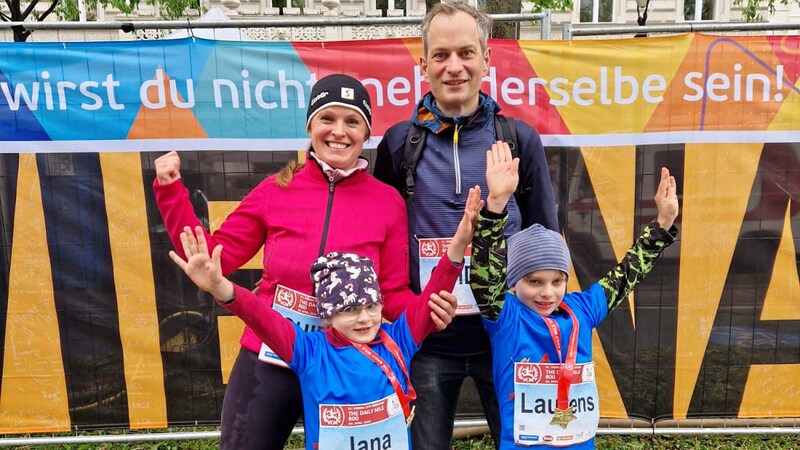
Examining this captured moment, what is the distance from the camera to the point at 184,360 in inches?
133

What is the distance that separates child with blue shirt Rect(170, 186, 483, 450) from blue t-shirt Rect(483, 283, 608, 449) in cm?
28

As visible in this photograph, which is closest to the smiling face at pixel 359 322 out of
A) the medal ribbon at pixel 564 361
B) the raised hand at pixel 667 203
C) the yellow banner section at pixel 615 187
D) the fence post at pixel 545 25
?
the medal ribbon at pixel 564 361

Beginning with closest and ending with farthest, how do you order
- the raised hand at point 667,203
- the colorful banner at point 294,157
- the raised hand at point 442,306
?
the raised hand at point 442,306 < the raised hand at point 667,203 < the colorful banner at point 294,157

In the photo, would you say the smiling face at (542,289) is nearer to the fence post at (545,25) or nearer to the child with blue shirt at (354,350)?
the child with blue shirt at (354,350)

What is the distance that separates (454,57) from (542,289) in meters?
0.83

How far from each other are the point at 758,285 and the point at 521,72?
1.83 metres

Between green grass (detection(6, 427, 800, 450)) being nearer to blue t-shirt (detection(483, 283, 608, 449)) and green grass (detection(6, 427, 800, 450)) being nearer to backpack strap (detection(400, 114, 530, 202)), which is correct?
blue t-shirt (detection(483, 283, 608, 449))

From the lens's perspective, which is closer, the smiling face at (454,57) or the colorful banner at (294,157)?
the smiling face at (454,57)

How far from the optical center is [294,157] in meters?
3.22

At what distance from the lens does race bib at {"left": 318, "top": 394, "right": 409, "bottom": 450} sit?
1.77 meters

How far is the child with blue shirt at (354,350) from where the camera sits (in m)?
1.72

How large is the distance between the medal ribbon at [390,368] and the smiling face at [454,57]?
2.70 ft

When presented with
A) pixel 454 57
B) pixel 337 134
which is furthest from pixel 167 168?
pixel 454 57

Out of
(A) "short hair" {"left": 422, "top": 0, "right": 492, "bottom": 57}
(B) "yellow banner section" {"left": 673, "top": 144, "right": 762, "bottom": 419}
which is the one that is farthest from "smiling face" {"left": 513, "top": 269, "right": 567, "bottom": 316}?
(B) "yellow banner section" {"left": 673, "top": 144, "right": 762, "bottom": 419}
